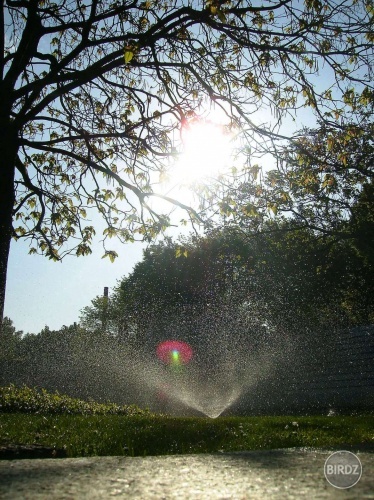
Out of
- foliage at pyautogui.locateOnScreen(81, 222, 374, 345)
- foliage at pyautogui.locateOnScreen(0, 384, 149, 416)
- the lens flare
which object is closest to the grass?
foliage at pyautogui.locateOnScreen(0, 384, 149, 416)

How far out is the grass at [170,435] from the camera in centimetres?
443

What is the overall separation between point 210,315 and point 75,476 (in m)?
28.4

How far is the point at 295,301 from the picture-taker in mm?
28016

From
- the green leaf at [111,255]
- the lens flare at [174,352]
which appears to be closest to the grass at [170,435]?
the green leaf at [111,255]

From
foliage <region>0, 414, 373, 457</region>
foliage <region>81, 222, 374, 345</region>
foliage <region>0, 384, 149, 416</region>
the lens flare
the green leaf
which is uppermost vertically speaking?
foliage <region>81, 222, 374, 345</region>

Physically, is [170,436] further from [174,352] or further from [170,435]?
[174,352]

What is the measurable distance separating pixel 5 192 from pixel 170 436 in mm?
3645

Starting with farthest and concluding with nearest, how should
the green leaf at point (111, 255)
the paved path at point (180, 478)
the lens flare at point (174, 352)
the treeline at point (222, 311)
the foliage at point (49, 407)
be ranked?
the lens flare at point (174, 352), the treeline at point (222, 311), the foliage at point (49, 407), the green leaf at point (111, 255), the paved path at point (180, 478)

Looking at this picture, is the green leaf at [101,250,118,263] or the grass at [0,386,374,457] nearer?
the grass at [0,386,374,457]

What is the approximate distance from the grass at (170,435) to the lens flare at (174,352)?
16.4m

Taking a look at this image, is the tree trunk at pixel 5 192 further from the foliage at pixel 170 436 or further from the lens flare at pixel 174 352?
the lens flare at pixel 174 352

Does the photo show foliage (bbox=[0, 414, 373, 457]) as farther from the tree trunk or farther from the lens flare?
the lens flare

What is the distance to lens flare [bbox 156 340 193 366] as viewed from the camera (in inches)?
926

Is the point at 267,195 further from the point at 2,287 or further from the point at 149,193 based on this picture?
the point at 2,287
